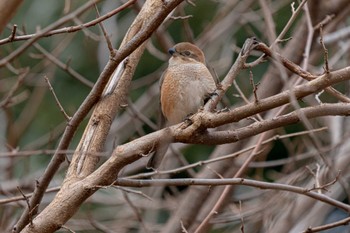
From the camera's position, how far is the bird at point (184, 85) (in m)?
3.77

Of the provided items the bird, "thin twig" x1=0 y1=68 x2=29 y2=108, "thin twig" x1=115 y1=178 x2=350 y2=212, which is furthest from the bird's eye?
"thin twig" x1=115 y1=178 x2=350 y2=212

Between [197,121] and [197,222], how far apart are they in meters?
2.04

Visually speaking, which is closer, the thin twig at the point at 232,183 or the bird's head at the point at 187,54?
the thin twig at the point at 232,183

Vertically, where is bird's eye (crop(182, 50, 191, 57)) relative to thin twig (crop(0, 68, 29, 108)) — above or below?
above

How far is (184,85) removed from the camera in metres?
3.88

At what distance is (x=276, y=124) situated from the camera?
2.36 meters

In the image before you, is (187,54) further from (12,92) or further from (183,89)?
(12,92)

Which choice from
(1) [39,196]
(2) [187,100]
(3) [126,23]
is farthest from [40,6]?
(1) [39,196]

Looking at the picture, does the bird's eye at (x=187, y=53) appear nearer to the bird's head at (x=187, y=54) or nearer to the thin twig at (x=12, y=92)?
the bird's head at (x=187, y=54)

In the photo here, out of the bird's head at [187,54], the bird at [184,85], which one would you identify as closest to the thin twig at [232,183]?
the bird at [184,85]

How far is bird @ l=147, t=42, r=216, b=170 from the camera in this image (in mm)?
3770

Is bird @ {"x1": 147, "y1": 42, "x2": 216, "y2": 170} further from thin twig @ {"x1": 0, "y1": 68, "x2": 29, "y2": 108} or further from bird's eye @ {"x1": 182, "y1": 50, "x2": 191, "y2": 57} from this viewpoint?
thin twig @ {"x1": 0, "y1": 68, "x2": 29, "y2": 108}

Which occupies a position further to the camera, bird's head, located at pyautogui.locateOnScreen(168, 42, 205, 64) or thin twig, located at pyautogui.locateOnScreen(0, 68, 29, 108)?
bird's head, located at pyautogui.locateOnScreen(168, 42, 205, 64)

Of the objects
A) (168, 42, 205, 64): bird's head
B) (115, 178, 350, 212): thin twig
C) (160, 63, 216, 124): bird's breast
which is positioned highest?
(168, 42, 205, 64): bird's head
